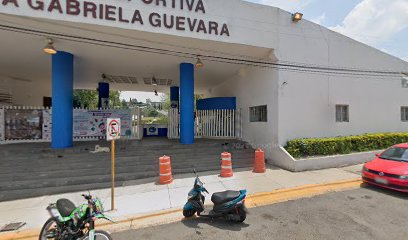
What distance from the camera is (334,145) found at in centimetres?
920

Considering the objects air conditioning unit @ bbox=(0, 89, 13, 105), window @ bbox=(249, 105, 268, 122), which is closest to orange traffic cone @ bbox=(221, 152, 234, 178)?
window @ bbox=(249, 105, 268, 122)

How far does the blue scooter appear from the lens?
4.30 metres

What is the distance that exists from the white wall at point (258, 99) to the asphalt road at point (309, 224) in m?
4.44

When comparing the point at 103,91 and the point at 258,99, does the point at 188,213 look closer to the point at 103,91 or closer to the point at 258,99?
the point at 258,99

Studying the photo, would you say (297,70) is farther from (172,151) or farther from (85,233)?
(85,233)

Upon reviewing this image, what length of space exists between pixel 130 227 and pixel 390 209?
611 centimetres

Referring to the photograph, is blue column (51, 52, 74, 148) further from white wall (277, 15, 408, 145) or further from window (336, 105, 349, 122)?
window (336, 105, 349, 122)

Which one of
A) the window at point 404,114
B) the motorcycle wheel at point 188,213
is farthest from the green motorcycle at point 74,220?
the window at point 404,114

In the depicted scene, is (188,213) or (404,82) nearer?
(188,213)

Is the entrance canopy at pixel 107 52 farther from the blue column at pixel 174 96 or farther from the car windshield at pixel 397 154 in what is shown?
the car windshield at pixel 397 154

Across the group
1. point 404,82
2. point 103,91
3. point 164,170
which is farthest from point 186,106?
point 404,82

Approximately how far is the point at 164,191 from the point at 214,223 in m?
2.30

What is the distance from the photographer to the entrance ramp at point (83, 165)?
6.55 m

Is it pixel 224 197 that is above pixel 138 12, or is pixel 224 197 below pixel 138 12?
below
